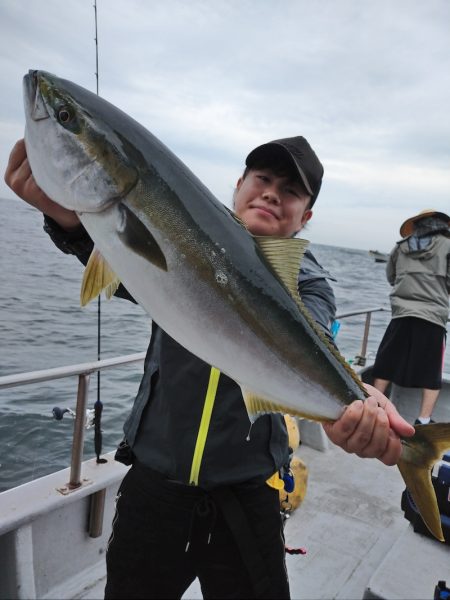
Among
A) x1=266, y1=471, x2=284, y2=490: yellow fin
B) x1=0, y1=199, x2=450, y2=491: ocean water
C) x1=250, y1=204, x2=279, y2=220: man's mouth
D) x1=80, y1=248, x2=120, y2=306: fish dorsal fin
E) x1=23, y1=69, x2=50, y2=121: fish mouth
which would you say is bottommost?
x1=0, y1=199, x2=450, y2=491: ocean water

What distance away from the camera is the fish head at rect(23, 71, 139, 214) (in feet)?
4.67

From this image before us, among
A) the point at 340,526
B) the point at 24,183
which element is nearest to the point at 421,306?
the point at 340,526

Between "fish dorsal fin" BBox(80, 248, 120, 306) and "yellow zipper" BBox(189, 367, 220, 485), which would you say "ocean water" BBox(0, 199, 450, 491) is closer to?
"fish dorsal fin" BBox(80, 248, 120, 306)

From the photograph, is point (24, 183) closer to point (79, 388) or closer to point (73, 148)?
point (73, 148)

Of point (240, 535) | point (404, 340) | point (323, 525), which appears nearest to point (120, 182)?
point (240, 535)

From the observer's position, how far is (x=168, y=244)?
1439 mm

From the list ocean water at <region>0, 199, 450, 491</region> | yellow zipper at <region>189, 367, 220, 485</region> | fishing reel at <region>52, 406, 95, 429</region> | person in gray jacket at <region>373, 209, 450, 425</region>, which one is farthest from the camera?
person in gray jacket at <region>373, 209, 450, 425</region>

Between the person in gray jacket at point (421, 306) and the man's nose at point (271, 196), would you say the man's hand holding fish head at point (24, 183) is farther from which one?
the person in gray jacket at point (421, 306)

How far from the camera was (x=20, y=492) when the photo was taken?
3.01 m

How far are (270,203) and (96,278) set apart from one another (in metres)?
1.01

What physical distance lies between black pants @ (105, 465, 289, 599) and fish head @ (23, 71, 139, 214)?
127cm

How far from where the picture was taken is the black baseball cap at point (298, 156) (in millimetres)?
2191

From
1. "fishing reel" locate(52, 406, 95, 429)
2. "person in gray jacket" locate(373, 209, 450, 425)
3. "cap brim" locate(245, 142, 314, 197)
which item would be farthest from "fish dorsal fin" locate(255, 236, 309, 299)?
"person in gray jacket" locate(373, 209, 450, 425)

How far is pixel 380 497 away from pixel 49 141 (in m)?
4.66
